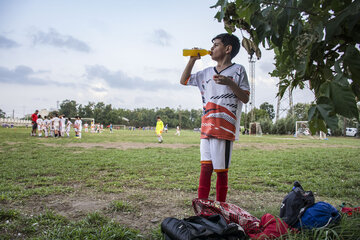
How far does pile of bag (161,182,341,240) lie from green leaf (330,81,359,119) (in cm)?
111

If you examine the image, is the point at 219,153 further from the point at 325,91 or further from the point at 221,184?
the point at 325,91

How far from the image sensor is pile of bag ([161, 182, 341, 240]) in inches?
68.2

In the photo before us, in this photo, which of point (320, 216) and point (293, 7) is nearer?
point (293, 7)

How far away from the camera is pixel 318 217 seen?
6.12ft

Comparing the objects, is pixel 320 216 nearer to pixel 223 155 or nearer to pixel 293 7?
pixel 223 155

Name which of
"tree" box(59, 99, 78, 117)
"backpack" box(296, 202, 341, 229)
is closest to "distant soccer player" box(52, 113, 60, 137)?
"backpack" box(296, 202, 341, 229)

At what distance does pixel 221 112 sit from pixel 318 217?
1189 millimetres

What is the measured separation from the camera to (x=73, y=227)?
2119 millimetres

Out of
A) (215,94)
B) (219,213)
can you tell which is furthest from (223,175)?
(215,94)

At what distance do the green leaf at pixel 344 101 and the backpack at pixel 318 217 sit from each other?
1.15m

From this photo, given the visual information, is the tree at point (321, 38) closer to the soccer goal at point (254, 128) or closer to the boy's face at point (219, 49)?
the boy's face at point (219, 49)

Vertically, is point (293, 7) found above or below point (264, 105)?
below

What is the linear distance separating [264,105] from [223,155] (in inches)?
3867

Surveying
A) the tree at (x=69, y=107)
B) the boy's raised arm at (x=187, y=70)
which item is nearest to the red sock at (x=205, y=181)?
the boy's raised arm at (x=187, y=70)
